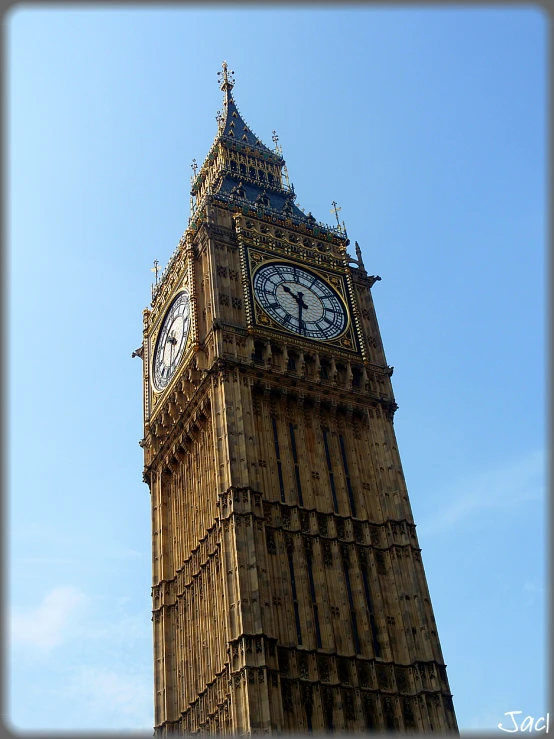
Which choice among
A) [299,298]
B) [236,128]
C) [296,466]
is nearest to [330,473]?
[296,466]

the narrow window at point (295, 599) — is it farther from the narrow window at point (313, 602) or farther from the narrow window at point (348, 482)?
the narrow window at point (348, 482)

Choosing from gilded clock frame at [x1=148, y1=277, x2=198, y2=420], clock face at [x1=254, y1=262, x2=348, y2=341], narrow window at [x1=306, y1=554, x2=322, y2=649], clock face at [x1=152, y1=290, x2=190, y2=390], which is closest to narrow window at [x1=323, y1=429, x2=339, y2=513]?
narrow window at [x1=306, y1=554, x2=322, y2=649]

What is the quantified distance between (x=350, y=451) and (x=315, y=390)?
357cm

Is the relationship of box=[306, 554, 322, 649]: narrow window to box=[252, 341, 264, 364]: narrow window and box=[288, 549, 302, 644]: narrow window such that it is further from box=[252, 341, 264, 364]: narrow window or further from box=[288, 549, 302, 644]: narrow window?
box=[252, 341, 264, 364]: narrow window

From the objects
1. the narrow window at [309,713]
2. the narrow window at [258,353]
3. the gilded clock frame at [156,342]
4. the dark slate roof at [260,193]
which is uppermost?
the dark slate roof at [260,193]

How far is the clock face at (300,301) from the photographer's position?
172 ft

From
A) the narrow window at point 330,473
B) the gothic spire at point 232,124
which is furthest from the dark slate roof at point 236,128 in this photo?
the narrow window at point 330,473

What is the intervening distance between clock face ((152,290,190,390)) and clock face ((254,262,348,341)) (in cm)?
456

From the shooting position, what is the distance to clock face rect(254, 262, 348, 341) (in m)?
52.5

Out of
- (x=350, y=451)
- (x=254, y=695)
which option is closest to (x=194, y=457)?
(x=350, y=451)

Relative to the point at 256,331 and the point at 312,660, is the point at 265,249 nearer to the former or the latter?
the point at 256,331

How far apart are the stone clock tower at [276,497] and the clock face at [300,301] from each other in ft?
0.28

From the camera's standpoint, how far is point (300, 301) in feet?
176

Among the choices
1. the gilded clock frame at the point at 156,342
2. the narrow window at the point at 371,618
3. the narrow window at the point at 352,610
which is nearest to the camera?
the narrow window at the point at 352,610
